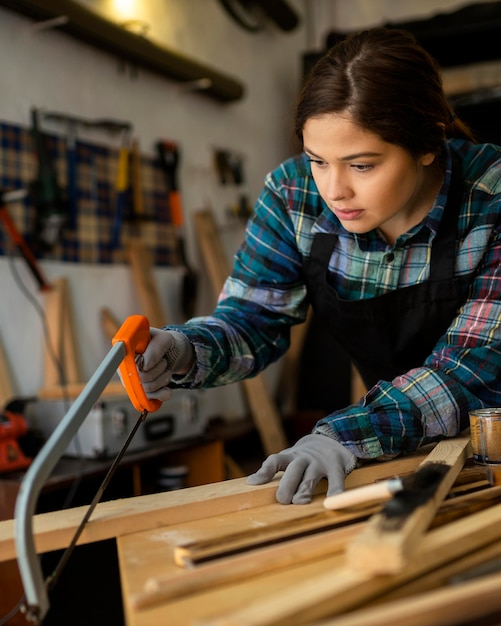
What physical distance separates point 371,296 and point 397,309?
0.06m

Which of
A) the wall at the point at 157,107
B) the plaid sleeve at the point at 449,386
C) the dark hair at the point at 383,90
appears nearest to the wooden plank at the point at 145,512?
the plaid sleeve at the point at 449,386

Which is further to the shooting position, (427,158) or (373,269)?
(373,269)

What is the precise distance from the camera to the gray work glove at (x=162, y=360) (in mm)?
1286

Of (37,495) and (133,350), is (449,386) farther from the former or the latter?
(37,495)

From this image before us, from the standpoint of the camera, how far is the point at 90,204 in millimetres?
3109

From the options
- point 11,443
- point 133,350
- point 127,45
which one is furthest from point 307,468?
point 127,45

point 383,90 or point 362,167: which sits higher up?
point 383,90

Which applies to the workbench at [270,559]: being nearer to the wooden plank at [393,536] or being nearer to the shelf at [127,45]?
the wooden plank at [393,536]

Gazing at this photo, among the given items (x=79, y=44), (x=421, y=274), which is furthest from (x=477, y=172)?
(x=79, y=44)

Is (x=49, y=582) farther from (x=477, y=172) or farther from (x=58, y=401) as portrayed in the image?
(x=58, y=401)

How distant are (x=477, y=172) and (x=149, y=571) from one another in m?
1.16

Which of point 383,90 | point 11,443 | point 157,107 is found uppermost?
point 157,107

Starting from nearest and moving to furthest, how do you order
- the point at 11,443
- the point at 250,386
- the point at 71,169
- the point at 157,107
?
the point at 11,443 → the point at 71,169 → the point at 157,107 → the point at 250,386

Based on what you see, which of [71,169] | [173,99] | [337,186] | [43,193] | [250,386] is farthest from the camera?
[250,386]
